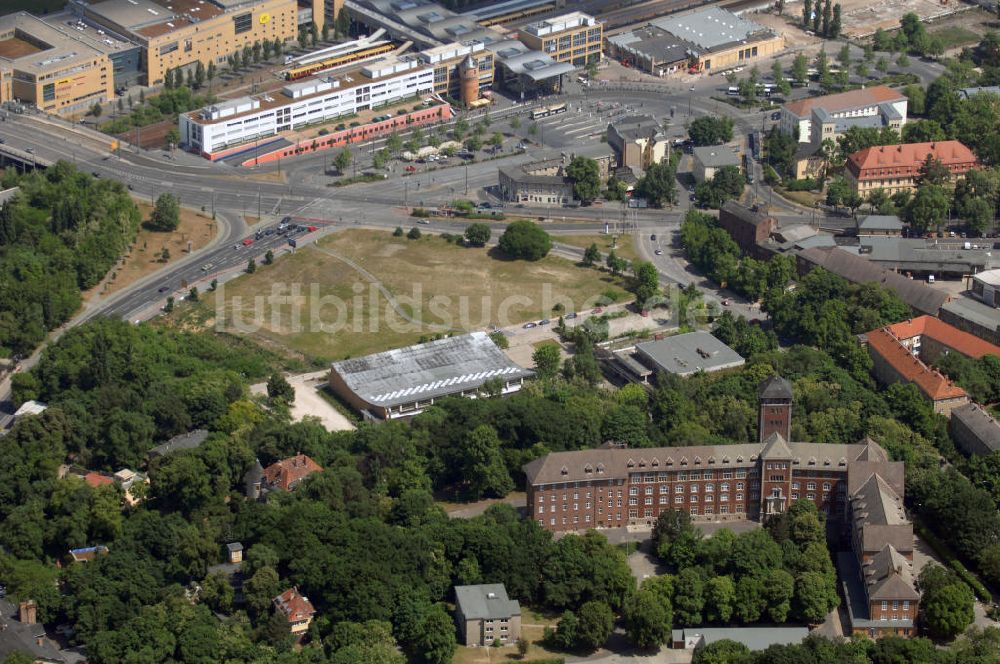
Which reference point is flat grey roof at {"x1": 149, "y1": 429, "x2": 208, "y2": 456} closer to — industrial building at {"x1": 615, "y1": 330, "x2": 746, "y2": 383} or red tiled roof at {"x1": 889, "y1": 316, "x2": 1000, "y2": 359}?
industrial building at {"x1": 615, "y1": 330, "x2": 746, "y2": 383}

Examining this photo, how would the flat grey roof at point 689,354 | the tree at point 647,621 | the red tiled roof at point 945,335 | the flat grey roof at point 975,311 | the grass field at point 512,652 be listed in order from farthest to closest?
the flat grey roof at point 975,311, the red tiled roof at point 945,335, the flat grey roof at point 689,354, the grass field at point 512,652, the tree at point 647,621

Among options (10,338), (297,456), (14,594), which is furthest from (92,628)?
(10,338)

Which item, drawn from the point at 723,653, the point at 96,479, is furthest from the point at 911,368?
the point at 96,479

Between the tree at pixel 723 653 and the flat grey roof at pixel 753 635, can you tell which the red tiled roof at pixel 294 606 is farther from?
the tree at pixel 723 653

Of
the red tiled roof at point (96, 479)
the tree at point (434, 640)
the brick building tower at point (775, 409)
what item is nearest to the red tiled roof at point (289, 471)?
the red tiled roof at point (96, 479)

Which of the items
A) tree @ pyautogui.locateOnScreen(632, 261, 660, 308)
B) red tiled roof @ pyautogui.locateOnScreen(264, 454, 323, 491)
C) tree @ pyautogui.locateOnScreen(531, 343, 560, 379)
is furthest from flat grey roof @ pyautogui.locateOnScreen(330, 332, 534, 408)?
tree @ pyautogui.locateOnScreen(632, 261, 660, 308)

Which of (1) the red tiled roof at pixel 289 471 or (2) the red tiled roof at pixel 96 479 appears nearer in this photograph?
(1) the red tiled roof at pixel 289 471

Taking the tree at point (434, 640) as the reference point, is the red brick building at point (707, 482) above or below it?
above
